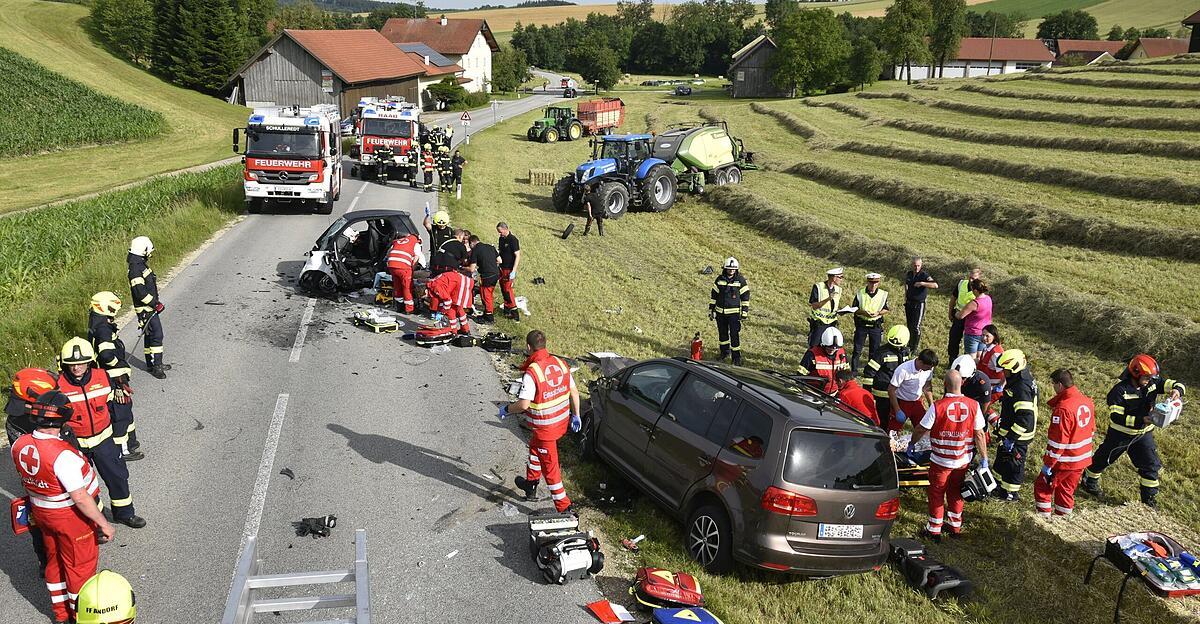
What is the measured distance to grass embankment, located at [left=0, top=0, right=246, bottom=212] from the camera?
97.9 ft

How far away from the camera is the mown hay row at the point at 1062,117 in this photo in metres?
30.1

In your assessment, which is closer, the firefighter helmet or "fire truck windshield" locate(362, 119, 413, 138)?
the firefighter helmet

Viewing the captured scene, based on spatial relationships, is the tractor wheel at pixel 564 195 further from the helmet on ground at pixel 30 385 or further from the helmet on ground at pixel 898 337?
the helmet on ground at pixel 30 385

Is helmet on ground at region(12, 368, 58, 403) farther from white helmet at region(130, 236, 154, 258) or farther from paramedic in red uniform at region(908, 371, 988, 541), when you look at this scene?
paramedic in red uniform at region(908, 371, 988, 541)

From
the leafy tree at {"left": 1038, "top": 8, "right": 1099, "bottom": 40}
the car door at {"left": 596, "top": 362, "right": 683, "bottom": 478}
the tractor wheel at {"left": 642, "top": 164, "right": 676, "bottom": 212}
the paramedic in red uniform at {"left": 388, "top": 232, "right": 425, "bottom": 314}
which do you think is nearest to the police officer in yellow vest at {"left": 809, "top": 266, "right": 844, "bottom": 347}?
the car door at {"left": 596, "top": 362, "right": 683, "bottom": 478}

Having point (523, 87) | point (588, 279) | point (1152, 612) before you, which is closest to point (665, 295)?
point (588, 279)

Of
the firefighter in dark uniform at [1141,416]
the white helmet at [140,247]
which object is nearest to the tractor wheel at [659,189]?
the white helmet at [140,247]

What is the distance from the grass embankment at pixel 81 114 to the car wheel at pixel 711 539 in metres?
26.1

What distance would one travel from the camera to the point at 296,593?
6152 millimetres

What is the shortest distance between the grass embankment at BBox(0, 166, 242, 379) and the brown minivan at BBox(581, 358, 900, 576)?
858 cm

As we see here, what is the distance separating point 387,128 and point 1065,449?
24217 mm

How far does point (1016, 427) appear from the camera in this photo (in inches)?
319

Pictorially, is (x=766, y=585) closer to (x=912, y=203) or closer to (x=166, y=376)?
(x=166, y=376)

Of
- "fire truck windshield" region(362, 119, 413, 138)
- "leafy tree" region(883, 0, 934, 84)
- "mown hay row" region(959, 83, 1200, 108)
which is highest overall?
"leafy tree" region(883, 0, 934, 84)
